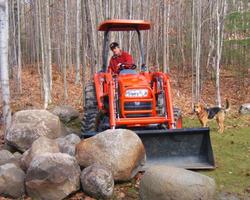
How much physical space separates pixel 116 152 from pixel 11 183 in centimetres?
146

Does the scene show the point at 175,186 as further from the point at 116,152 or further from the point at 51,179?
the point at 51,179

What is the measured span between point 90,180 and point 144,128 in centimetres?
224

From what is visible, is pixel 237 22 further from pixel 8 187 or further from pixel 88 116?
pixel 8 187

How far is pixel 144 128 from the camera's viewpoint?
721 centimetres

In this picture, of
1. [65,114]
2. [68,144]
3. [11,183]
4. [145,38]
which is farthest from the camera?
[145,38]

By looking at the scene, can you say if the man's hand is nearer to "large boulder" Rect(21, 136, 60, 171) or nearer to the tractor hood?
the tractor hood

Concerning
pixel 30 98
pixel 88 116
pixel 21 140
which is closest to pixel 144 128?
pixel 88 116

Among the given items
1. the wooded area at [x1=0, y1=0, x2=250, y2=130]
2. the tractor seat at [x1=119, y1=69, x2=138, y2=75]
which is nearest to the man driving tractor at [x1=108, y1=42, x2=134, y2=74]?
the tractor seat at [x1=119, y1=69, x2=138, y2=75]

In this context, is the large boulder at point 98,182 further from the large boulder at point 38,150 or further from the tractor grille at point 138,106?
the tractor grille at point 138,106

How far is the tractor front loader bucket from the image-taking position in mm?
6215

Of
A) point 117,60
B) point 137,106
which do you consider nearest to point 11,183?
point 137,106

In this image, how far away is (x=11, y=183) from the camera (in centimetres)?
530

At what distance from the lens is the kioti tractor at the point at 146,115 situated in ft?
20.4

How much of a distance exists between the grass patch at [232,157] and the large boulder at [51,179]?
2.03m
